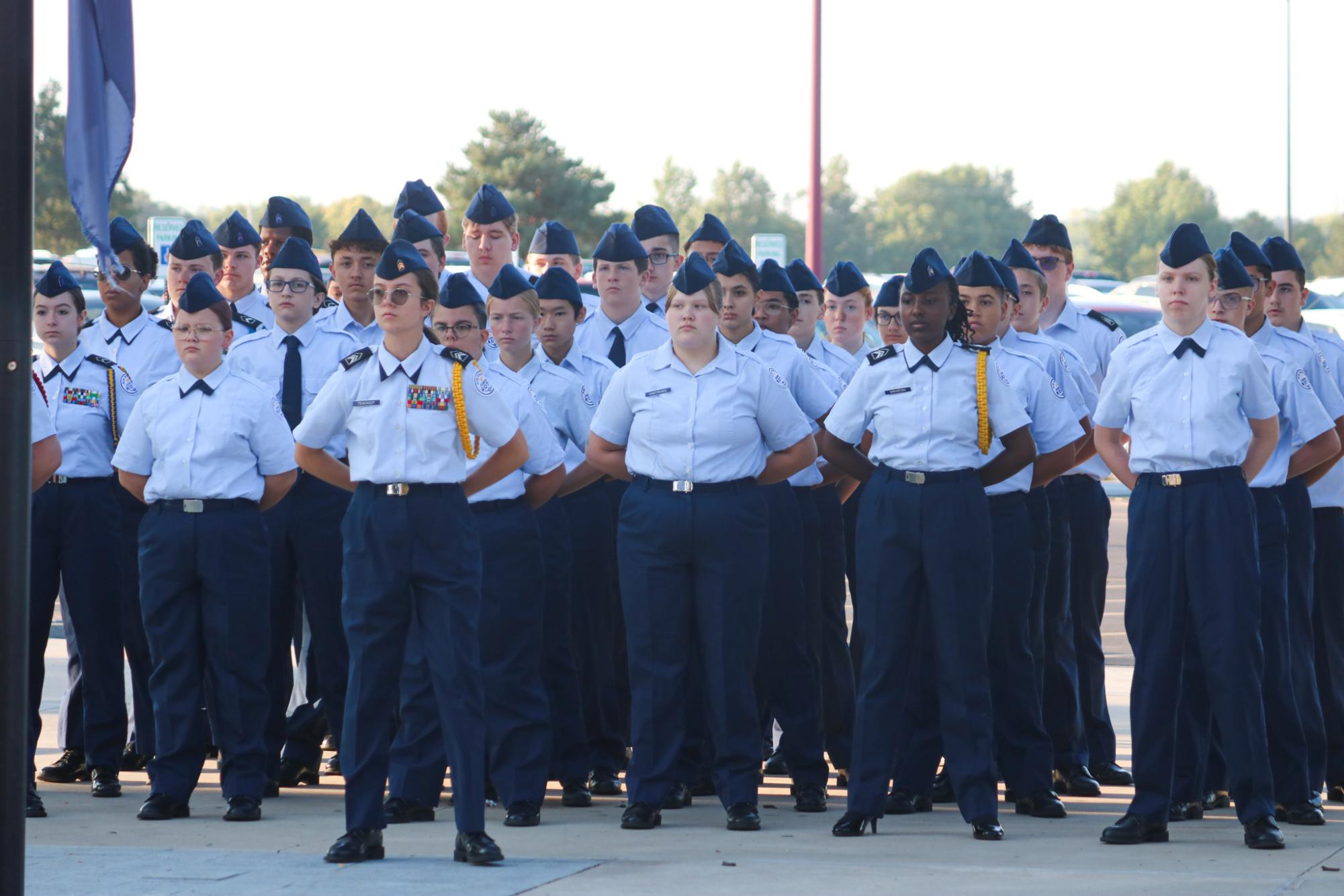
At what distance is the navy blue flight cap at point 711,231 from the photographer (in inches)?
384

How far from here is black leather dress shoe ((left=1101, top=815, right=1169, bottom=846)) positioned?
696cm

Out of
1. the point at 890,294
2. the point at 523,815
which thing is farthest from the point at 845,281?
the point at 523,815

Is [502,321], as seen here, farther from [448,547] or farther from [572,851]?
[572,851]

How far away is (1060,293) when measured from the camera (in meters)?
9.19

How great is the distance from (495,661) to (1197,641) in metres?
2.64

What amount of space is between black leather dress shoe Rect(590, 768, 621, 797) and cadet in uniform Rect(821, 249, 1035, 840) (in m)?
1.37

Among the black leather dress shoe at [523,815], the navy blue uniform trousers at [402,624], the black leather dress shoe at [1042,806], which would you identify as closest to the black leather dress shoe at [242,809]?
the black leather dress shoe at [523,815]

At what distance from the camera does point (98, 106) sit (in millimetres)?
5023

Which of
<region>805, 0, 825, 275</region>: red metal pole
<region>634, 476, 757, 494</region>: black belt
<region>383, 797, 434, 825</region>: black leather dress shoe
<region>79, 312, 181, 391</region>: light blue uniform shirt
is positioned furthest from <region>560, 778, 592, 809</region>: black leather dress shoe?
<region>805, 0, 825, 275</region>: red metal pole

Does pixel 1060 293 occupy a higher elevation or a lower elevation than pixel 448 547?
higher

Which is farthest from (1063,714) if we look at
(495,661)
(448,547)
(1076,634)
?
(448,547)

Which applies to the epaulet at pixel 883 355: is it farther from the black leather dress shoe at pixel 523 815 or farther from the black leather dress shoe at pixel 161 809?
the black leather dress shoe at pixel 161 809

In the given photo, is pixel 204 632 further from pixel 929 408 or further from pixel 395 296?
pixel 929 408

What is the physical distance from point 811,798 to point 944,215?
517ft
